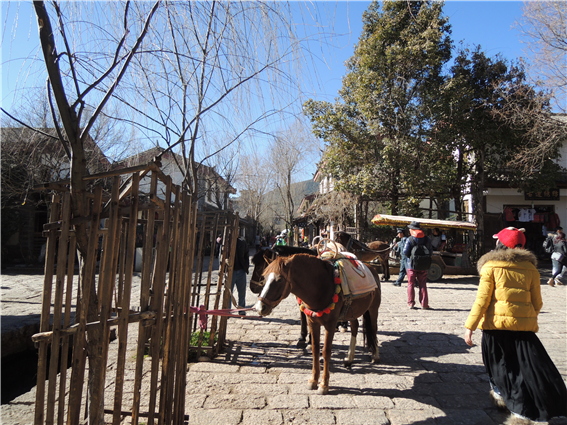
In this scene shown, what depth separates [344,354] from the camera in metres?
5.28

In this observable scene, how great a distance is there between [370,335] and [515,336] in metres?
1.96

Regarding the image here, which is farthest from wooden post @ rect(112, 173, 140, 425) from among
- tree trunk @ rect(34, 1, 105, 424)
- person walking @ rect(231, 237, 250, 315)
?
person walking @ rect(231, 237, 250, 315)

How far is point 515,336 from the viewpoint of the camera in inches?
135

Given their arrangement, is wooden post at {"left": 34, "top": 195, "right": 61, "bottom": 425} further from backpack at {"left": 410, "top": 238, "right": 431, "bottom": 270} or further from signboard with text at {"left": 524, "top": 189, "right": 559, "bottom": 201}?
signboard with text at {"left": 524, "top": 189, "right": 559, "bottom": 201}

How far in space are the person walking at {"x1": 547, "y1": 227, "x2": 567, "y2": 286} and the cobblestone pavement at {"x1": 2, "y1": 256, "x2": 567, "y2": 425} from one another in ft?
19.1

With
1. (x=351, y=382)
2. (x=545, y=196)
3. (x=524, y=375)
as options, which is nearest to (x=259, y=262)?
(x=351, y=382)

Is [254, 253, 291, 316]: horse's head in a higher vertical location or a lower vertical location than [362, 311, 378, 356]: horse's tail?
higher

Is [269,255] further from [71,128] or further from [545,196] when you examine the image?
[545,196]

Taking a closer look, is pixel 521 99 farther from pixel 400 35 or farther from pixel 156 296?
pixel 156 296

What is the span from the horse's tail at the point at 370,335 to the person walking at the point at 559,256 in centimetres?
982

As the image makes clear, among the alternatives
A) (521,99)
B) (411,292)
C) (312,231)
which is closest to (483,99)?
(521,99)

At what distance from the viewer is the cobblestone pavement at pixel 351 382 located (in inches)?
137

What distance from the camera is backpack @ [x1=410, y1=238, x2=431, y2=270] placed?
27.2 feet

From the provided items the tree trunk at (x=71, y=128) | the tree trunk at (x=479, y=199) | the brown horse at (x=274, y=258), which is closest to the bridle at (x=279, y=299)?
the brown horse at (x=274, y=258)
